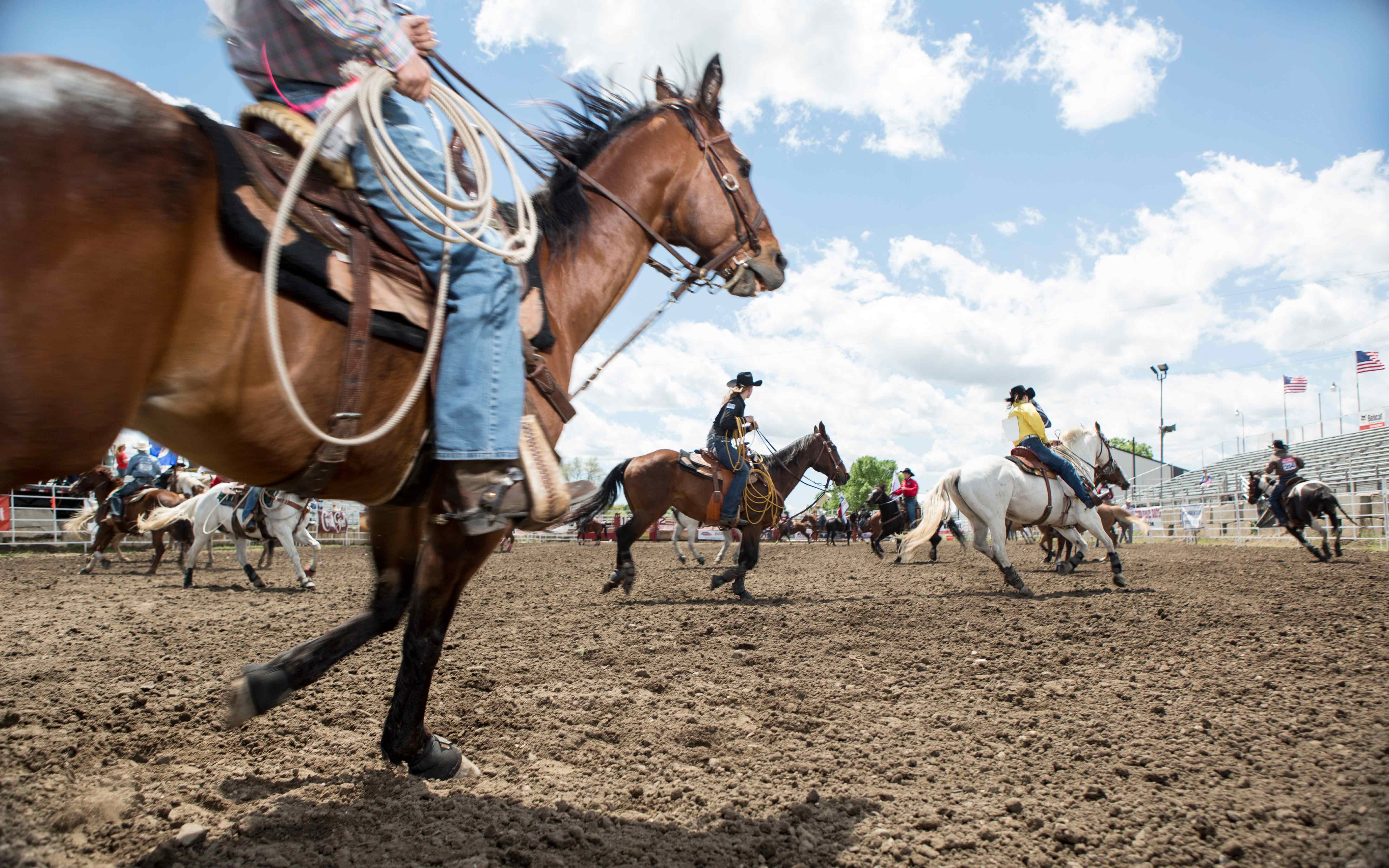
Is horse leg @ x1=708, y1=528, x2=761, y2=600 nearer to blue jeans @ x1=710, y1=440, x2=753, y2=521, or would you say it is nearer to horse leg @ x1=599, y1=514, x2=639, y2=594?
blue jeans @ x1=710, y1=440, x2=753, y2=521

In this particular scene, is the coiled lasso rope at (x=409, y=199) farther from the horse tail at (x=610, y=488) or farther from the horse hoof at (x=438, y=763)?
the horse tail at (x=610, y=488)

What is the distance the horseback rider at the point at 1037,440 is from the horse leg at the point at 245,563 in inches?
477

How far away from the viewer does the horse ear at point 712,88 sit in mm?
3652

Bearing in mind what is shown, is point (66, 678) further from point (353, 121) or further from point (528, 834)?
point (353, 121)

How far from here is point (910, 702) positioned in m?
4.14

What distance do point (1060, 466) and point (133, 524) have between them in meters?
18.2

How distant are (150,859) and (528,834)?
109 cm

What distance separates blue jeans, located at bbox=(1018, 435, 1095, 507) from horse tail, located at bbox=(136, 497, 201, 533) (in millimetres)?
12872

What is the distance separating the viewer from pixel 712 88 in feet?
12.1

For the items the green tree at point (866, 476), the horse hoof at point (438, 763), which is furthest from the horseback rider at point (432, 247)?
the green tree at point (866, 476)

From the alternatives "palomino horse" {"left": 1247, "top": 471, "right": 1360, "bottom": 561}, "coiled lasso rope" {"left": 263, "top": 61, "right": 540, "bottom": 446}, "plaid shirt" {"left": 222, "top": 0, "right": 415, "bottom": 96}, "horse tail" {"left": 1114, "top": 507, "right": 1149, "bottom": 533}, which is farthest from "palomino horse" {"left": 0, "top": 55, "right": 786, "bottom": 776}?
"palomino horse" {"left": 1247, "top": 471, "right": 1360, "bottom": 561}

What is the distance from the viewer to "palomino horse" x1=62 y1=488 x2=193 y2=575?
1456 cm

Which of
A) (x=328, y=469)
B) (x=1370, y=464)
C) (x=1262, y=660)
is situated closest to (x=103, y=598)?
(x=328, y=469)

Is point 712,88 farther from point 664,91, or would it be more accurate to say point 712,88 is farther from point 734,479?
point 734,479
